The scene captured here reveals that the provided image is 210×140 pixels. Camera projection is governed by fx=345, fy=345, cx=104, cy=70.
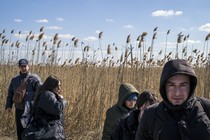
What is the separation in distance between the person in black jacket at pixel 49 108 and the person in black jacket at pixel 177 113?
2.68m

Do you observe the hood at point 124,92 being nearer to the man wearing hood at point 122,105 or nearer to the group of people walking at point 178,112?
the man wearing hood at point 122,105

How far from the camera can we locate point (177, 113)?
7.11ft

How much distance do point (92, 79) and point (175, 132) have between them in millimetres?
6131

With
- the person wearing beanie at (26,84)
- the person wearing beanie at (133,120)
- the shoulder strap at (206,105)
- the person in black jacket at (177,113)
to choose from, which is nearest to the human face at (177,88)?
the person in black jacket at (177,113)

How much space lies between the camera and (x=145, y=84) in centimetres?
772

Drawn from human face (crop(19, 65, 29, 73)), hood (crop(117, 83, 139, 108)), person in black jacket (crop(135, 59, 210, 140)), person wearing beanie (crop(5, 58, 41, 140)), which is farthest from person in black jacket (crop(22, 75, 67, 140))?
person in black jacket (crop(135, 59, 210, 140))

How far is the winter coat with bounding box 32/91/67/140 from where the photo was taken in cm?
482

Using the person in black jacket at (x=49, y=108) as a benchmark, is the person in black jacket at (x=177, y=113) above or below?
above

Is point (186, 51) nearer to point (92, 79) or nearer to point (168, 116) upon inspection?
point (92, 79)

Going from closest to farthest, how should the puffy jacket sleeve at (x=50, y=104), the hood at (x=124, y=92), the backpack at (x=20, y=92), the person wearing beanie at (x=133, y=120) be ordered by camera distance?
1. the person wearing beanie at (x=133, y=120)
2. the hood at (x=124, y=92)
3. the puffy jacket sleeve at (x=50, y=104)
4. the backpack at (x=20, y=92)

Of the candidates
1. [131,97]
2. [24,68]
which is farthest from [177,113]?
[24,68]

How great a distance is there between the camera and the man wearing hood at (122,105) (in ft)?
13.2

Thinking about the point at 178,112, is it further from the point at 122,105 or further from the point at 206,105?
the point at 122,105

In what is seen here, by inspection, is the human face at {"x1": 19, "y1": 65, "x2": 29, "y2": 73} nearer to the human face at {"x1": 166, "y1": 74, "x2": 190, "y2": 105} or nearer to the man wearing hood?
the man wearing hood
